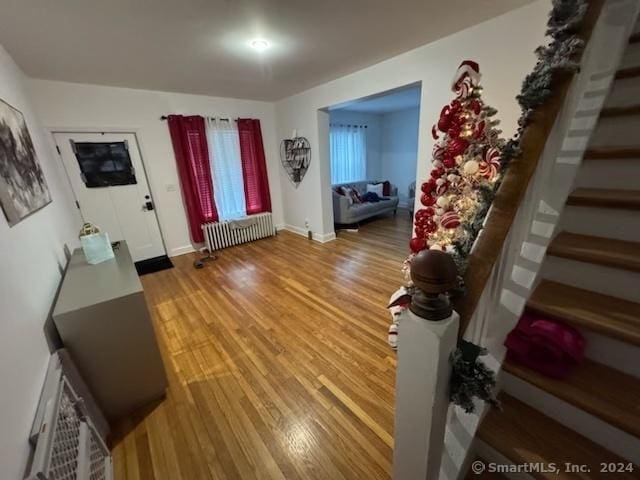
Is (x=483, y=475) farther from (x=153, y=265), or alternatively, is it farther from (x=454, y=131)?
(x=153, y=265)

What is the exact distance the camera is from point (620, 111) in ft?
3.55

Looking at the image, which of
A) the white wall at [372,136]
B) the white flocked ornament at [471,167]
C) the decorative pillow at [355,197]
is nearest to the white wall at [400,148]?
the white wall at [372,136]

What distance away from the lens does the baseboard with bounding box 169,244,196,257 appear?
4046 millimetres

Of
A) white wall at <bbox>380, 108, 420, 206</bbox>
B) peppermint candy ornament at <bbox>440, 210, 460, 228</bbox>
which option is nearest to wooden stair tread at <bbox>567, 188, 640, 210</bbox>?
peppermint candy ornament at <bbox>440, 210, 460, 228</bbox>

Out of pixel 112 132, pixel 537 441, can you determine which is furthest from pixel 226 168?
pixel 537 441

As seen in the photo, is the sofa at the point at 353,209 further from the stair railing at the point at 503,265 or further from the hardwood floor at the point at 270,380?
the stair railing at the point at 503,265

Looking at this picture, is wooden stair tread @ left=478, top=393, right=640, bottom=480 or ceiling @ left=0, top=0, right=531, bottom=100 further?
ceiling @ left=0, top=0, right=531, bottom=100

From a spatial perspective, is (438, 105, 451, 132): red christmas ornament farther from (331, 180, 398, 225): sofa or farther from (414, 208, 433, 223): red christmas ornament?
(331, 180, 398, 225): sofa

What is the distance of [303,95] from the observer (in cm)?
398

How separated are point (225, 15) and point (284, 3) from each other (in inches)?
17.3

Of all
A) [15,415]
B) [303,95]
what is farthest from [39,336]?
[303,95]

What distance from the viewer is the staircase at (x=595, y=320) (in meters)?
0.75

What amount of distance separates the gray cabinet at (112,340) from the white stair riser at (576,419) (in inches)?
72.0

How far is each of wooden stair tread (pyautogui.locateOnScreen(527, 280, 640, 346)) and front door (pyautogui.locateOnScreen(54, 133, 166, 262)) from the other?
4.45 metres
